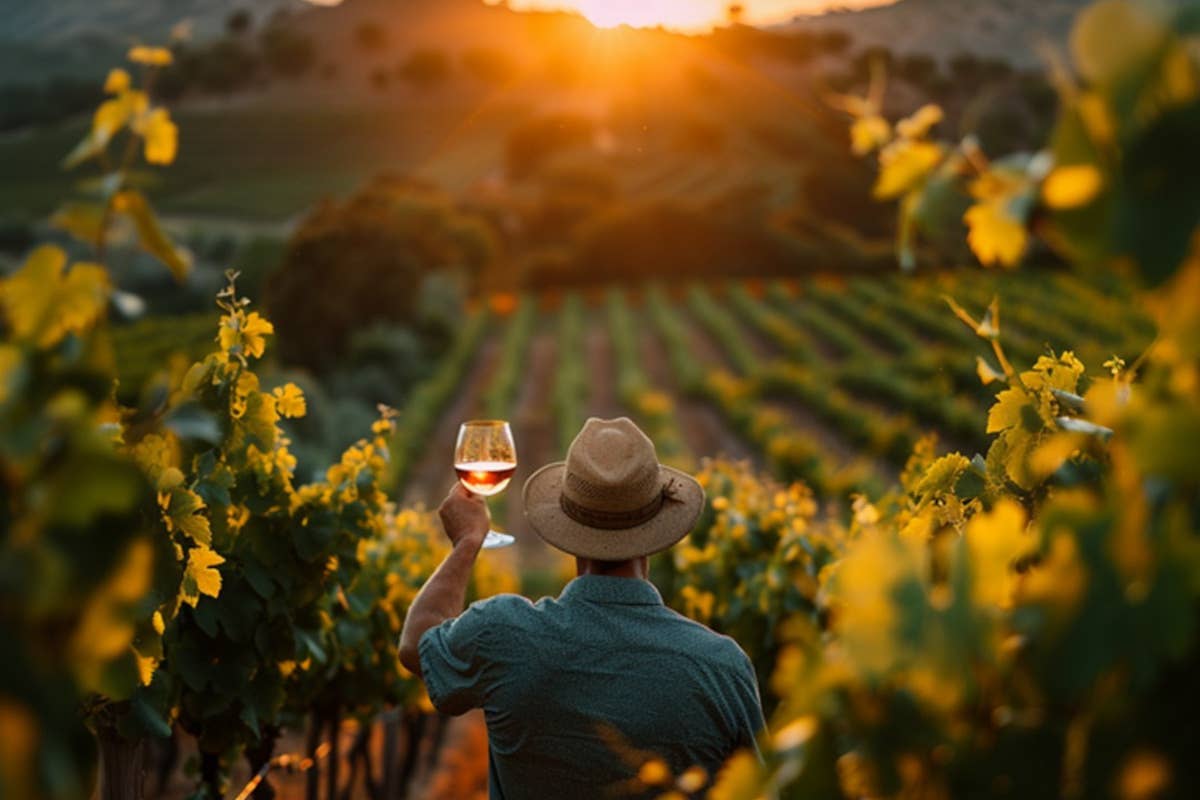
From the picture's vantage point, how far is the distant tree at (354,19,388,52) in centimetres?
9406

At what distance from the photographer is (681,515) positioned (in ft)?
8.13

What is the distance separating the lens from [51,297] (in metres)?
1.18

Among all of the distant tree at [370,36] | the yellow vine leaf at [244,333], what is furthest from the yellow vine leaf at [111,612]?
the distant tree at [370,36]

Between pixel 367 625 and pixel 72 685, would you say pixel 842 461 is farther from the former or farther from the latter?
pixel 72 685

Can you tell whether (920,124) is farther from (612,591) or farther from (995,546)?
(612,591)

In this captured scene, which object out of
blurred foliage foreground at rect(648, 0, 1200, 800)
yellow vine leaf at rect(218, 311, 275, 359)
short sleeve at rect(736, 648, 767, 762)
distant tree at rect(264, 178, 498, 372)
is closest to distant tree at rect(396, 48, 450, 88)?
distant tree at rect(264, 178, 498, 372)

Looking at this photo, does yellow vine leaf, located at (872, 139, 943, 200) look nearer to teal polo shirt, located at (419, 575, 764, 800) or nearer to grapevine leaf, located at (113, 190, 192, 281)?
grapevine leaf, located at (113, 190, 192, 281)

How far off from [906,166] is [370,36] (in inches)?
3903

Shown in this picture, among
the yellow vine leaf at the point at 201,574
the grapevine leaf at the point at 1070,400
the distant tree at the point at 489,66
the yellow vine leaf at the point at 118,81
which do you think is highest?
the yellow vine leaf at the point at 118,81

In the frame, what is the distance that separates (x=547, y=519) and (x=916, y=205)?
1435mm

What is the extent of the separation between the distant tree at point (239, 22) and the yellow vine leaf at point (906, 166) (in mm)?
94338

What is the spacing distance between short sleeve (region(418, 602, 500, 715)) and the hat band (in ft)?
0.89

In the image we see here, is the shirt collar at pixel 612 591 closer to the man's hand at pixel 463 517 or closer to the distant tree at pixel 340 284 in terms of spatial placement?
the man's hand at pixel 463 517

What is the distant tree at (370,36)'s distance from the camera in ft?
309
